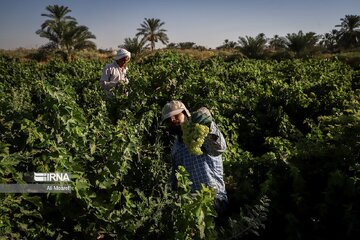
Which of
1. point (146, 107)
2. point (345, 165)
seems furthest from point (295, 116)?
point (345, 165)

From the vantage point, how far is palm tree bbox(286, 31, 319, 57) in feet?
67.8

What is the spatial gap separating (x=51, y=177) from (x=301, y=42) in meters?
20.5

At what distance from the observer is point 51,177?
7.92ft

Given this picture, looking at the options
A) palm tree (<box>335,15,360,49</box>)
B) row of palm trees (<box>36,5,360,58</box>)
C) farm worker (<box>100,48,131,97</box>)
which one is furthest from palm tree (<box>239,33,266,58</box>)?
farm worker (<box>100,48,131,97</box>)

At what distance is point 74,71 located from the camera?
10.6m

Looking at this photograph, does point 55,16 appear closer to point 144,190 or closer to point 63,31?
point 63,31

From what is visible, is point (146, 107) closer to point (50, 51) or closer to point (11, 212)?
point (11, 212)

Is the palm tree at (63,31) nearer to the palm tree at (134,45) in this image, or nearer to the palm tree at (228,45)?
the palm tree at (134,45)

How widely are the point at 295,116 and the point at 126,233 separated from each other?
182 inches

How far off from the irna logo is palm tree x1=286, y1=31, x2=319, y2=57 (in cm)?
1986

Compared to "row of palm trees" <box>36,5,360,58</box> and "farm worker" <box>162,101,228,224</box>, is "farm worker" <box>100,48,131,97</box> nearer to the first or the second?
"farm worker" <box>162,101,228,224</box>

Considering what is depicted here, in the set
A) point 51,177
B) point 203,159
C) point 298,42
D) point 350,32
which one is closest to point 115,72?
point 203,159

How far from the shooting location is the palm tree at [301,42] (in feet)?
67.8

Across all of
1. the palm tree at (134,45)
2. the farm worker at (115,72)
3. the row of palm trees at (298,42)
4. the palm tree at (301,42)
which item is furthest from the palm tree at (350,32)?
the farm worker at (115,72)
